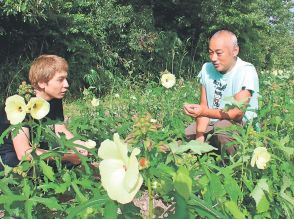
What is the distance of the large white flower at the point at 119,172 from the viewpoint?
1086mm

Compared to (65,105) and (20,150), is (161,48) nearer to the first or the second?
(65,105)

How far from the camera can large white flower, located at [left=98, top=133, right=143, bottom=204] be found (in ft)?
3.56

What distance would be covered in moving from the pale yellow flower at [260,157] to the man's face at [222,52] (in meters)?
1.49

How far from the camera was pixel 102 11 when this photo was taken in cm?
1013

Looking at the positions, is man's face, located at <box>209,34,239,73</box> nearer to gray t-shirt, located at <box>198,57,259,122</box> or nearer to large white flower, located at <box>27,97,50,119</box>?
gray t-shirt, located at <box>198,57,259,122</box>

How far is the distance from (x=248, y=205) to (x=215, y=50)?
1403mm

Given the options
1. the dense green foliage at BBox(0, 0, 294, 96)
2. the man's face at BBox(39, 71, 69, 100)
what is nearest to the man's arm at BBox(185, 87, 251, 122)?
the man's face at BBox(39, 71, 69, 100)

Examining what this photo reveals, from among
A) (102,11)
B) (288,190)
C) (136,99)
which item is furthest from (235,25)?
(288,190)

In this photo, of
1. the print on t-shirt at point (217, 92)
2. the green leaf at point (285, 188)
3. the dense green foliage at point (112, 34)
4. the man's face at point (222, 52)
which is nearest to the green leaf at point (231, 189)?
the green leaf at point (285, 188)

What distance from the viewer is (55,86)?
3275 millimetres

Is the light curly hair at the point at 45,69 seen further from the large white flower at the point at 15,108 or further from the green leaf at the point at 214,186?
the green leaf at the point at 214,186

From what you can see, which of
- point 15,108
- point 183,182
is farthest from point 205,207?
point 15,108

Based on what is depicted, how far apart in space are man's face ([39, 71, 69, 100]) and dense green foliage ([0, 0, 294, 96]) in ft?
10.3

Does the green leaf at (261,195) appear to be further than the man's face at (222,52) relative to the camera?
No
